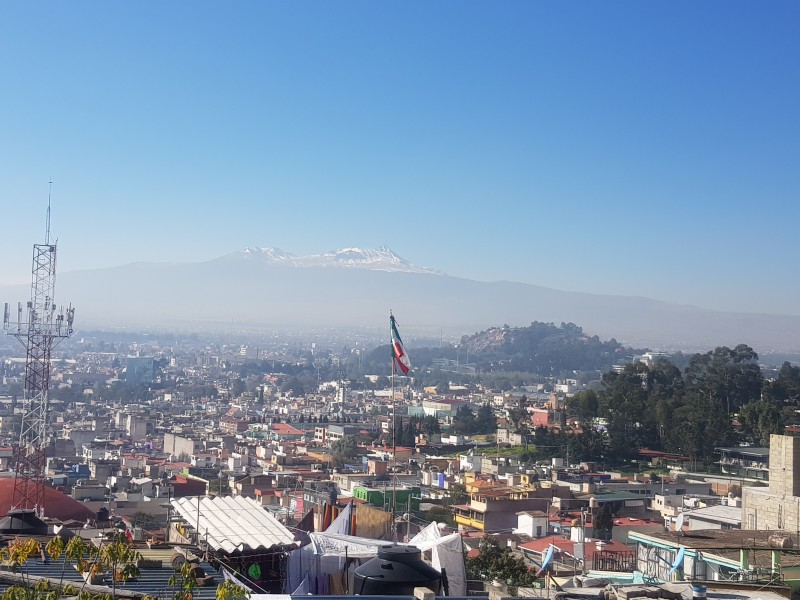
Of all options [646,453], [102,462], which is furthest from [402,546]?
[102,462]

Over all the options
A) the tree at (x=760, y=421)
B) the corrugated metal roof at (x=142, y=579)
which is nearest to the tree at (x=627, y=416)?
the tree at (x=760, y=421)

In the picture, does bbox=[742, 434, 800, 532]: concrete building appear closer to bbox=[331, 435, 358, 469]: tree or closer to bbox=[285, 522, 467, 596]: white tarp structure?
bbox=[285, 522, 467, 596]: white tarp structure

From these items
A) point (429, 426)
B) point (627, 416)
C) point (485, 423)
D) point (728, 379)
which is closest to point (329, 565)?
point (627, 416)

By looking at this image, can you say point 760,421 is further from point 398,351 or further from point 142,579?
point 142,579

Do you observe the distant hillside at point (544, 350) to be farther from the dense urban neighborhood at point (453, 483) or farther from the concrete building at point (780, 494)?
the concrete building at point (780, 494)

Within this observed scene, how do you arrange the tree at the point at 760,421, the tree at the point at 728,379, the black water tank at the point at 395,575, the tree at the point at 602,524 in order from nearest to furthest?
the black water tank at the point at 395,575 → the tree at the point at 602,524 → the tree at the point at 760,421 → the tree at the point at 728,379

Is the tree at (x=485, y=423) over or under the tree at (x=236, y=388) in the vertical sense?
over

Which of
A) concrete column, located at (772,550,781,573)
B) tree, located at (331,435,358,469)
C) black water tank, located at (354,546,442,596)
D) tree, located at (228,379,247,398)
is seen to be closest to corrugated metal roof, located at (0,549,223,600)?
black water tank, located at (354,546,442,596)
